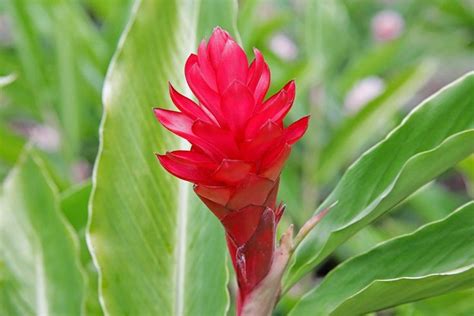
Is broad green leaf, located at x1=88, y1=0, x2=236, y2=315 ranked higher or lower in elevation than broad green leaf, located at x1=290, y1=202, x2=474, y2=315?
higher

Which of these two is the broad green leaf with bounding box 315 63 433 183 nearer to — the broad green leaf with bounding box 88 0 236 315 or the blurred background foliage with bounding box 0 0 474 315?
the blurred background foliage with bounding box 0 0 474 315

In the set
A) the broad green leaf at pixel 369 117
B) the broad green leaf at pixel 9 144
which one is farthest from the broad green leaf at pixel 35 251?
the broad green leaf at pixel 369 117

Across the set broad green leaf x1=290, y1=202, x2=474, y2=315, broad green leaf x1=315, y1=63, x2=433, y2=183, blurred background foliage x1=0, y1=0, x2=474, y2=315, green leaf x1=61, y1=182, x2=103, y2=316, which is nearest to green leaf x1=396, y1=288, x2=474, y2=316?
blurred background foliage x1=0, y1=0, x2=474, y2=315

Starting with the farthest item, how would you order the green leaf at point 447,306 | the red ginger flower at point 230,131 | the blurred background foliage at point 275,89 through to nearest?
the blurred background foliage at point 275,89, the green leaf at point 447,306, the red ginger flower at point 230,131

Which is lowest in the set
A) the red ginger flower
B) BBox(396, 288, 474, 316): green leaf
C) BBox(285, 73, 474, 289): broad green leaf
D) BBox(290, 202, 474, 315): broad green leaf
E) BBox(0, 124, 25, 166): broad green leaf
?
BBox(396, 288, 474, 316): green leaf

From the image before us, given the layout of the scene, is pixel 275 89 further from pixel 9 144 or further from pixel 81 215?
pixel 81 215

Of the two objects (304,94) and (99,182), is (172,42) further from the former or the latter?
(304,94)

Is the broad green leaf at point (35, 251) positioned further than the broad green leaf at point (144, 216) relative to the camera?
Yes

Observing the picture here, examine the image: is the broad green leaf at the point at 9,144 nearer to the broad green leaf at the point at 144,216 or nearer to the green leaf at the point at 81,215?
the green leaf at the point at 81,215
